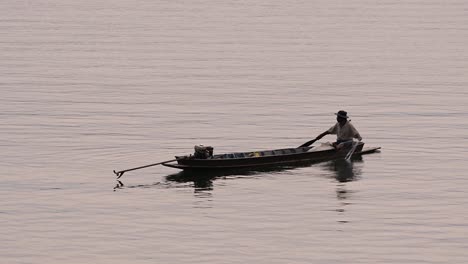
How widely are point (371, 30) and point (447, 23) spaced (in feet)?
32.0

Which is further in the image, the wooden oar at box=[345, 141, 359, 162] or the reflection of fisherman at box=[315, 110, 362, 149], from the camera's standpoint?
the wooden oar at box=[345, 141, 359, 162]

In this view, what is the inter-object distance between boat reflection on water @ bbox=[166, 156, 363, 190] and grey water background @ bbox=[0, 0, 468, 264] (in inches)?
6.3

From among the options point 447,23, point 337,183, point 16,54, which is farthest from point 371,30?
point 337,183

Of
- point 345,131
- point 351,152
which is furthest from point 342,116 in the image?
point 351,152

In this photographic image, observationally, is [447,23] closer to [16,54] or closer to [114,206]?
[16,54]

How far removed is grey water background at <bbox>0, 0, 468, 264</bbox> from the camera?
1396 inches

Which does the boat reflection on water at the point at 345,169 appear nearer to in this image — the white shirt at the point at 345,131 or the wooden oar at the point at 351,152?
the wooden oar at the point at 351,152

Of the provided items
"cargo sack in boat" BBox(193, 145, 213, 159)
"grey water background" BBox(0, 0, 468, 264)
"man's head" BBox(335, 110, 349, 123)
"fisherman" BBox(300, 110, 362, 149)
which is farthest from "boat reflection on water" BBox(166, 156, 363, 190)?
"man's head" BBox(335, 110, 349, 123)

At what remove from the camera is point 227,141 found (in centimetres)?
5259

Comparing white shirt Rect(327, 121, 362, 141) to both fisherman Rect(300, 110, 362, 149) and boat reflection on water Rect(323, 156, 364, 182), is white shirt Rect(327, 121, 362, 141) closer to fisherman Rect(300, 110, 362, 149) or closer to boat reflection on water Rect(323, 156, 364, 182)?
fisherman Rect(300, 110, 362, 149)

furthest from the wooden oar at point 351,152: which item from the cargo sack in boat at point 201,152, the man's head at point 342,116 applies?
the cargo sack in boat at point 201,152

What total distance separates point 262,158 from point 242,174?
1.20 meters

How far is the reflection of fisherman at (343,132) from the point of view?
4822 cm

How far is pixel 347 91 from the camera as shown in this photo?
2758 inches
